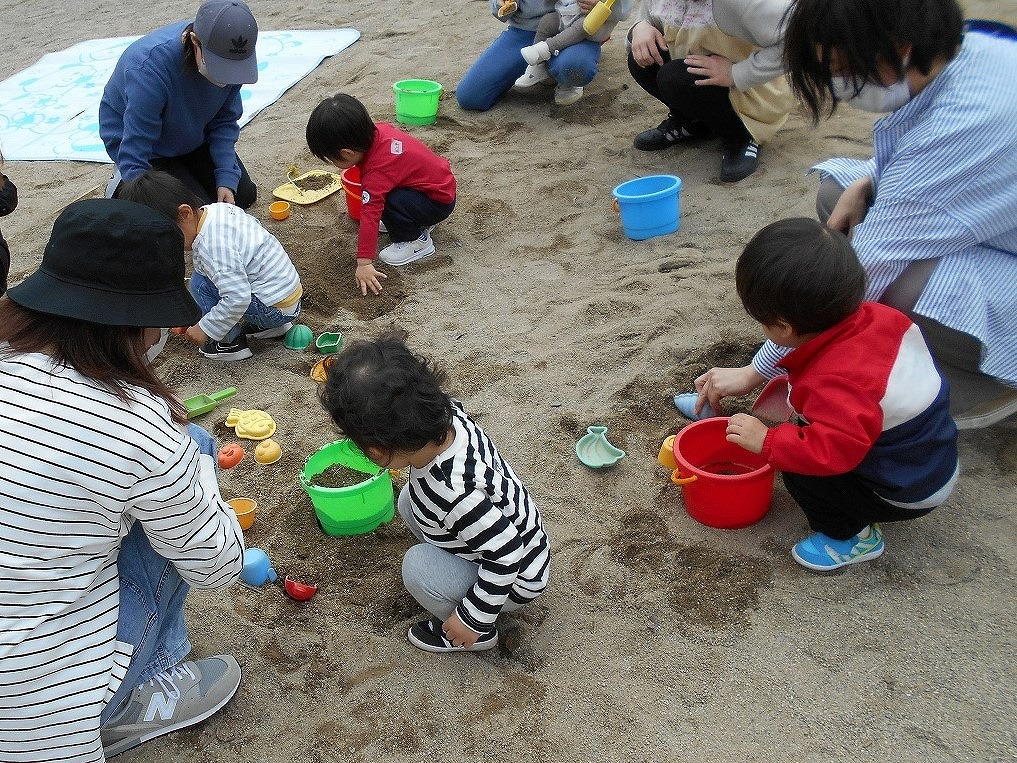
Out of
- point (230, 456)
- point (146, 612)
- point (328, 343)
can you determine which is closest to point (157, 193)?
point (328, 343)

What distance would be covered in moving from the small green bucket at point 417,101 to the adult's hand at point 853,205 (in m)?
2.78

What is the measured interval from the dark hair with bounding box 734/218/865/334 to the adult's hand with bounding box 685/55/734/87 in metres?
2.09

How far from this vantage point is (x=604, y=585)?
2260 mm

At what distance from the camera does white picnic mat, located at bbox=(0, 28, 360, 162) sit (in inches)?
204

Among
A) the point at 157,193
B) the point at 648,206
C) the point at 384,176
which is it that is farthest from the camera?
the point at 384,176

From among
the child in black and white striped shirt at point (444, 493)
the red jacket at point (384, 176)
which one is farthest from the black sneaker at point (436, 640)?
the red jacket at point (384, 176)

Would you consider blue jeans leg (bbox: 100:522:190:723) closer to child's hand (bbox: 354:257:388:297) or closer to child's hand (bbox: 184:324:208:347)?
child's hand (bbox: 184:324:208:347)

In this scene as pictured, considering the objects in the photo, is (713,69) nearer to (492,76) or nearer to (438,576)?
(492,76)

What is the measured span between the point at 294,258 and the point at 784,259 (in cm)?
260

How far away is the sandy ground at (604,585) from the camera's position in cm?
191

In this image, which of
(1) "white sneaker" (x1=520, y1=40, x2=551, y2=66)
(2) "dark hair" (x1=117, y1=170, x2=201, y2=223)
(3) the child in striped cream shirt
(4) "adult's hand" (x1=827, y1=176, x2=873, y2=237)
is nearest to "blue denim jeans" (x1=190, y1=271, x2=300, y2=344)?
(3) the child in striped cream shirt

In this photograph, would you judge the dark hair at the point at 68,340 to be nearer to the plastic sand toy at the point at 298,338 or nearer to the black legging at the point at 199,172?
the plastic sand toy at the point at 298,338

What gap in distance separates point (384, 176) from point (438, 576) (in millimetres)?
2184

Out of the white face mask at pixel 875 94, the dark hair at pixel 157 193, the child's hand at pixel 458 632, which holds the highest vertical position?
the white face mask at pixel 875 94
